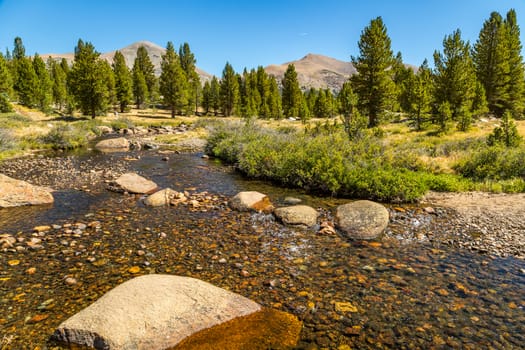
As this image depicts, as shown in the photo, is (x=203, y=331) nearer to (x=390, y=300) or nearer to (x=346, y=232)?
(x=390, y=300)

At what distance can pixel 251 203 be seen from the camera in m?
12.0

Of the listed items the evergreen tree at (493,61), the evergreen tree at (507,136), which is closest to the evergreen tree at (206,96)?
the evergreen tree at (493,61)

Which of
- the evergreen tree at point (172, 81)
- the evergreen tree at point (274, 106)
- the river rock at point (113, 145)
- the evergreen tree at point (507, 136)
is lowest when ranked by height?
the river rock at point (113, 145)

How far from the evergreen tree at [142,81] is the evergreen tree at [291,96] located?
3430cm

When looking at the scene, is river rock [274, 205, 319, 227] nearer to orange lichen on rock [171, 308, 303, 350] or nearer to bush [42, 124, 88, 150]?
orange lichen on rock [171, 308, 303, 350]

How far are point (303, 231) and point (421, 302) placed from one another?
4298mm

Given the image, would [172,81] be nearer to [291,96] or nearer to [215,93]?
[215,93]

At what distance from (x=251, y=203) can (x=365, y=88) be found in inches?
1181

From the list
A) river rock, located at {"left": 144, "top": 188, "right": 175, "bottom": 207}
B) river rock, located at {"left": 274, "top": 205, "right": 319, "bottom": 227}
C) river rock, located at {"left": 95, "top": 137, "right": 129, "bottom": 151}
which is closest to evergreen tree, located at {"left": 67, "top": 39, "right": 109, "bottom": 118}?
river rock, located at {"left": 95, "top": 137, "right": 129, "bottom": 151}

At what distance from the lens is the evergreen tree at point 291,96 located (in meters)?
71.5

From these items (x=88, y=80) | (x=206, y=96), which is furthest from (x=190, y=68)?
(x=88, y=80)

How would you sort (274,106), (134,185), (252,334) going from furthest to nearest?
(274,106), (134,185), (252,334)

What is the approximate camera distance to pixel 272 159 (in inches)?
675

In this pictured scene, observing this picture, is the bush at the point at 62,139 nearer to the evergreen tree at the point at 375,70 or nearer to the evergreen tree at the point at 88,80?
the evergreen tree at the point at 88,80
